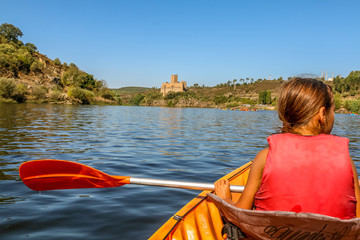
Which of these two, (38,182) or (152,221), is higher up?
(38,182)

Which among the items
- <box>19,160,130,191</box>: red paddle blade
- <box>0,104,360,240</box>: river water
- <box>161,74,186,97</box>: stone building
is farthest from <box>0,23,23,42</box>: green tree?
<box>19,160,130,191</box>: red paddle blade

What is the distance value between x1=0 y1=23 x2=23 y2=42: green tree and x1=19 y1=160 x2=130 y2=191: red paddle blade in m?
104

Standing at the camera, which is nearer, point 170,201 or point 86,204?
point 86,204

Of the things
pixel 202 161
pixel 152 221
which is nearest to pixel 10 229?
pixel 152 221

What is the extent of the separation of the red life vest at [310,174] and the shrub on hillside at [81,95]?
6725 cm

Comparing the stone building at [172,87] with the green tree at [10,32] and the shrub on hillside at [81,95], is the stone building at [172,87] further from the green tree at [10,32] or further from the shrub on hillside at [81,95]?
the shrub on hillside at [81,95]

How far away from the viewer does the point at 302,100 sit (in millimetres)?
1740

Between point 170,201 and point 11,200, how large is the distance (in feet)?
7.99

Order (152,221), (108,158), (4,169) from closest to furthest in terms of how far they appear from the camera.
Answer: (152,221), (4,169), (108,158)

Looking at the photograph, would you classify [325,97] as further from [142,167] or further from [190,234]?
[142,167]

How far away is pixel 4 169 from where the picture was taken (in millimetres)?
5828

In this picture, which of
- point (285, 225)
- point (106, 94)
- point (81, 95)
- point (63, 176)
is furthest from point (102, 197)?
point (106, 94)

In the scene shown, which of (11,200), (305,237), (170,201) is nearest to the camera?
(305,237)

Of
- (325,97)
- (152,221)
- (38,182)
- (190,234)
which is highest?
(325,97)
